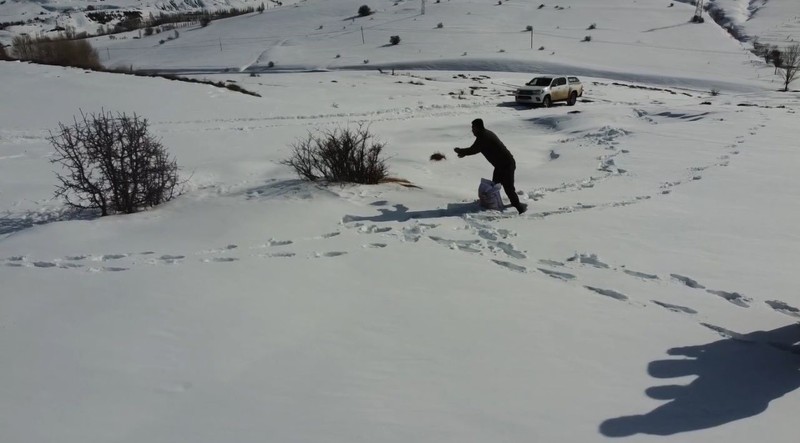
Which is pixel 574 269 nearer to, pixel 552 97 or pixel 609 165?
pixel 609 165

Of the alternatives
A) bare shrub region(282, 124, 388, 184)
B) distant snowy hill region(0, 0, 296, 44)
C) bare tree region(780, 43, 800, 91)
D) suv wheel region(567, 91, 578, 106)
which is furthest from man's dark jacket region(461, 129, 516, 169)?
distant snowy hill region(0, 0, 296, 44)

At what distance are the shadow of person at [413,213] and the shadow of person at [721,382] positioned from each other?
14.2 feet

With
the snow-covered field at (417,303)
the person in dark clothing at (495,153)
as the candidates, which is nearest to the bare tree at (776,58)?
the snow-covered field at (417,303)

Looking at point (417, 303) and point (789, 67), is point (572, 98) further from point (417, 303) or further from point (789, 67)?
point (417, 303)

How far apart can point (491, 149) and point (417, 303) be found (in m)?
3.66

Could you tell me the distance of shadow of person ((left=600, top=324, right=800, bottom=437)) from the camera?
377 cm

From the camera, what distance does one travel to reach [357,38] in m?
59.0

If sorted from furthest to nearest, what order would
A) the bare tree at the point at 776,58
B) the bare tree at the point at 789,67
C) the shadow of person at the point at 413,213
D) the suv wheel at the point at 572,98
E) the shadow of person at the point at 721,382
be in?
the bare tree at the point at 776,58
the bare tree at the point at 789,67
the suv wheel at the point at 572,98
the shadow of person at the point at 413,213
the shadow of person at the point at 721,382

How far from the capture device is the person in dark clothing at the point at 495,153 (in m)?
8.41

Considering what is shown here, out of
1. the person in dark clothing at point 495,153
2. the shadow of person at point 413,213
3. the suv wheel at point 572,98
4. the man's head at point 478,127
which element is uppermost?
the man's head at point 478,127

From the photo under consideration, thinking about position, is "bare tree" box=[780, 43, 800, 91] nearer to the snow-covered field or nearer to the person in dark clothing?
the snow-covered field

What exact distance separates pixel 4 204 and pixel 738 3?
92.8m

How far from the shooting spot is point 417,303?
554 cm

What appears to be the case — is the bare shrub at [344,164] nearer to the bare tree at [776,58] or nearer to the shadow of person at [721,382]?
the shadow of person at [721,382]
